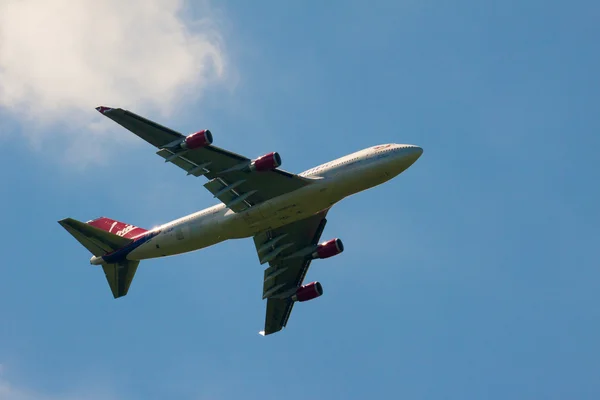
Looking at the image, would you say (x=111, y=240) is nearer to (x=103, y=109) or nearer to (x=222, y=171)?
(x=222, y=171)

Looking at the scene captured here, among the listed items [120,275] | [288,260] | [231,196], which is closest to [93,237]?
[120,275]

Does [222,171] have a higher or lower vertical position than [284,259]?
higher

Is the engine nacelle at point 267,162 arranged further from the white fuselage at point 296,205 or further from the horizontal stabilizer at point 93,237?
the horizontal stabilizer at point 93,237

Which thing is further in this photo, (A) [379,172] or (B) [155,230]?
(B) [155,230]

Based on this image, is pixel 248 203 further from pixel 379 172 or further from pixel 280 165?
pixel 379 172

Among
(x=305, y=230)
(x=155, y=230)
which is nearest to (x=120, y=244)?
(x=155, y=230)

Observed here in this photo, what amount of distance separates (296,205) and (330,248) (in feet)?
33.4

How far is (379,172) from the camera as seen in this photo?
65.6 metres

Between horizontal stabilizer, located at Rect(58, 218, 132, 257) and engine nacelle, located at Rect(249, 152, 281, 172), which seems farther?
A: horizontal stabilizer, located at Rect(58, 218, 132, 257)

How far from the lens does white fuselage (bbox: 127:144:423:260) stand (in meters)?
65.5

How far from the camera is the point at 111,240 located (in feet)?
235

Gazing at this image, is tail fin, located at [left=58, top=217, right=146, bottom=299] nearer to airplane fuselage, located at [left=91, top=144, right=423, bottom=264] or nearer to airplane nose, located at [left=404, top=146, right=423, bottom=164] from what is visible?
airplane fuselage, located at [left=91, top=144, right=423, bottom=264]

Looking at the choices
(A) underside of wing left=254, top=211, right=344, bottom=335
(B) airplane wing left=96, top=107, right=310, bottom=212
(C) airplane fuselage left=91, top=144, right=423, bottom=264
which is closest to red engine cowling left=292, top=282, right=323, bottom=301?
(A) underside of wing left=254, top=211, right=344, bottom=335

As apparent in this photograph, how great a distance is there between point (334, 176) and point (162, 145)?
46.9ft
